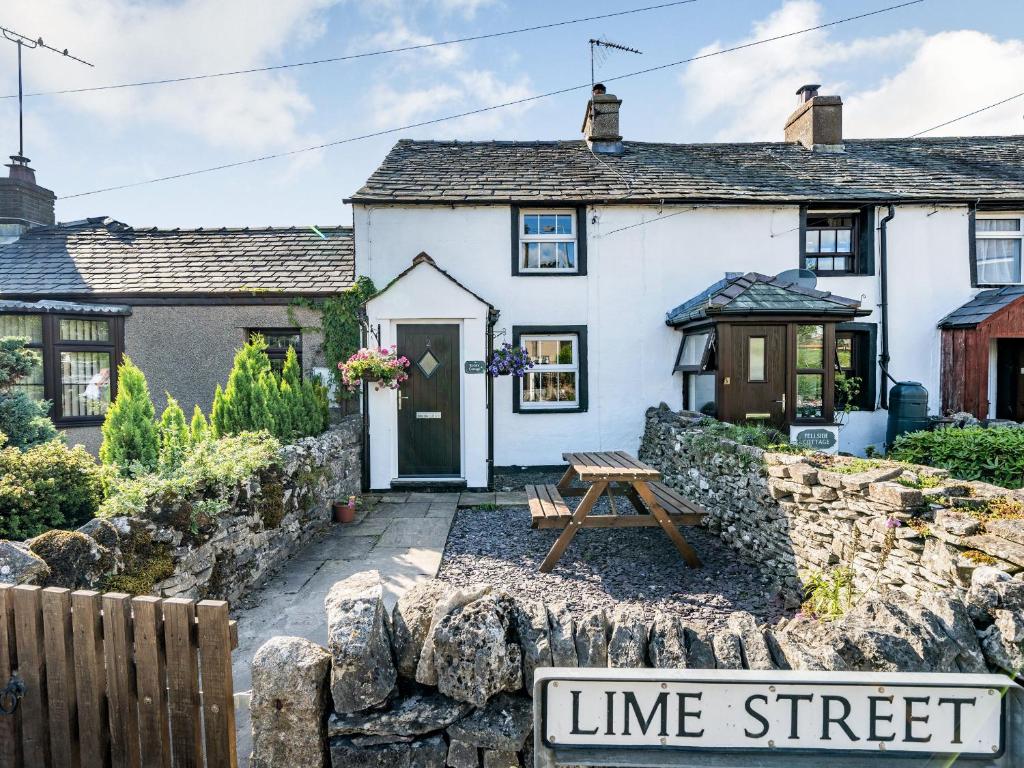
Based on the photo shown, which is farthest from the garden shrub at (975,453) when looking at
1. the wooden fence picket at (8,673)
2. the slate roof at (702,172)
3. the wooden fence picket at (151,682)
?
the wooden fence picket at (8,673)

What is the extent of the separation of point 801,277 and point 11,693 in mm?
10445

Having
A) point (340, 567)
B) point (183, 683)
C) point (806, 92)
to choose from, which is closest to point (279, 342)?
point (340, 567)

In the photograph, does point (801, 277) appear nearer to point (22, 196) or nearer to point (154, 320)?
point (154, 320)

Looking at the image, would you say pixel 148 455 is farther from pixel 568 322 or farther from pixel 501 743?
pixel 568 322

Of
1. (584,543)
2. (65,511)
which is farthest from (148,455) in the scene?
(584,543)

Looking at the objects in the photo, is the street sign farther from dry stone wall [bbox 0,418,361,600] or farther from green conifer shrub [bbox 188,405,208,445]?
green conifer shrub [bbox 188,405,208,445]

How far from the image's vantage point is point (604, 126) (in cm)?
1162

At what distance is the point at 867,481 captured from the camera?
13.3ft

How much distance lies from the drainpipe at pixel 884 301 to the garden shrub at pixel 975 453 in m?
1.94

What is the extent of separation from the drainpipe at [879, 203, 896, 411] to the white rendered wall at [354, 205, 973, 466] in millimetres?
127

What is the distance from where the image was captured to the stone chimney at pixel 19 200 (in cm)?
1185

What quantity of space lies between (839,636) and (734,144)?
12933 mm

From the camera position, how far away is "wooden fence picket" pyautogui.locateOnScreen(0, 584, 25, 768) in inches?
86.3

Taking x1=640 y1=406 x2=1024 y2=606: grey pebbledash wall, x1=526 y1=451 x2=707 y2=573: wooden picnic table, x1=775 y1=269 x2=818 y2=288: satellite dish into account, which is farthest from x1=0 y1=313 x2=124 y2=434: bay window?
x1=775 y1=269 x2=818 y2=288: satellite dish
